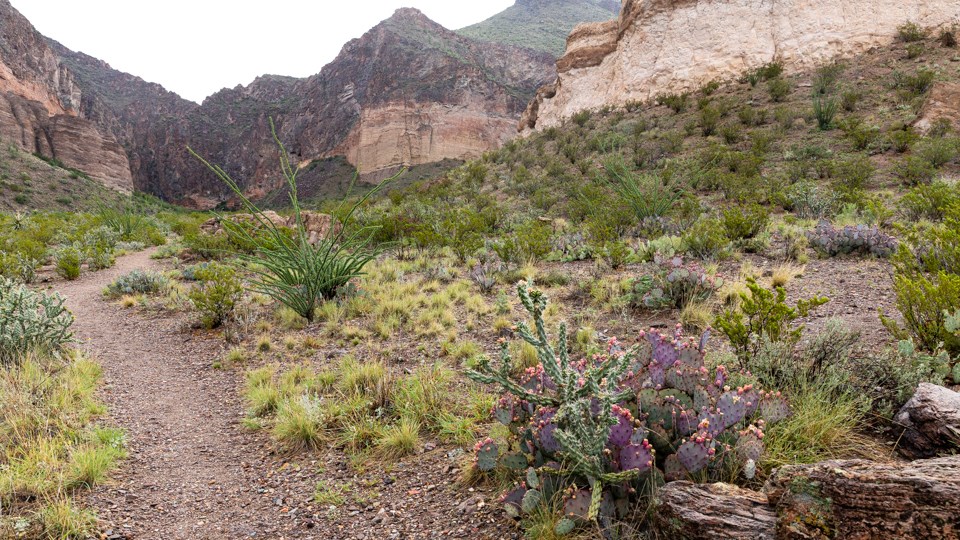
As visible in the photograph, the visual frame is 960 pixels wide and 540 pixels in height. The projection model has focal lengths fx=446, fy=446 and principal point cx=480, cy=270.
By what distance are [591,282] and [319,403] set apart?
3642 mm

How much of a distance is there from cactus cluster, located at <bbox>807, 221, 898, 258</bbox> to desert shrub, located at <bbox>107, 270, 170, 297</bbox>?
9.84 m

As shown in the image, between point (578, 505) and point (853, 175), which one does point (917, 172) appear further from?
point (578, 505)

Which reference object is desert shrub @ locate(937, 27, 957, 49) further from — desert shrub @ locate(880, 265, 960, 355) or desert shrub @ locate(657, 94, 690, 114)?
desert shrub @ locate(880, 265, 960, 355)

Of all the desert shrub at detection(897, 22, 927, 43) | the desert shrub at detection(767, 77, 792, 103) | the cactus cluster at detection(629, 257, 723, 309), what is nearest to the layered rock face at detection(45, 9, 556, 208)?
the desert shrub at detection(767, 77, 792, 103)

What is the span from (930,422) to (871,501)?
1.08m

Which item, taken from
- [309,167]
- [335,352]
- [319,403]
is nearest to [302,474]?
[319,403]

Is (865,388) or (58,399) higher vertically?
(865,388)

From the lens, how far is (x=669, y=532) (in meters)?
1.68

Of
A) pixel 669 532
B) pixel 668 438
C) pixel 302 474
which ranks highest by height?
pixel 668 438

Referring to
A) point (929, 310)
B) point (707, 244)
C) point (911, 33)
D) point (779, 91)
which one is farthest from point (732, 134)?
point (929, 310)

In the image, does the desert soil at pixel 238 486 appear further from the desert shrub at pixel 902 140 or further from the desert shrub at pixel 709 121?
the desert shrub at pixel 709 121

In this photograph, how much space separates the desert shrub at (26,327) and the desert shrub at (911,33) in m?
27.4

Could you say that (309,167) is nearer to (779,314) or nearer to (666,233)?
(666,233)

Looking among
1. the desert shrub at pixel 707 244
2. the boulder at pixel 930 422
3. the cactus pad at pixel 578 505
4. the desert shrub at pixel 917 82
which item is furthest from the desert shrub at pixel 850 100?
the cactus pad at pixel 578 505
